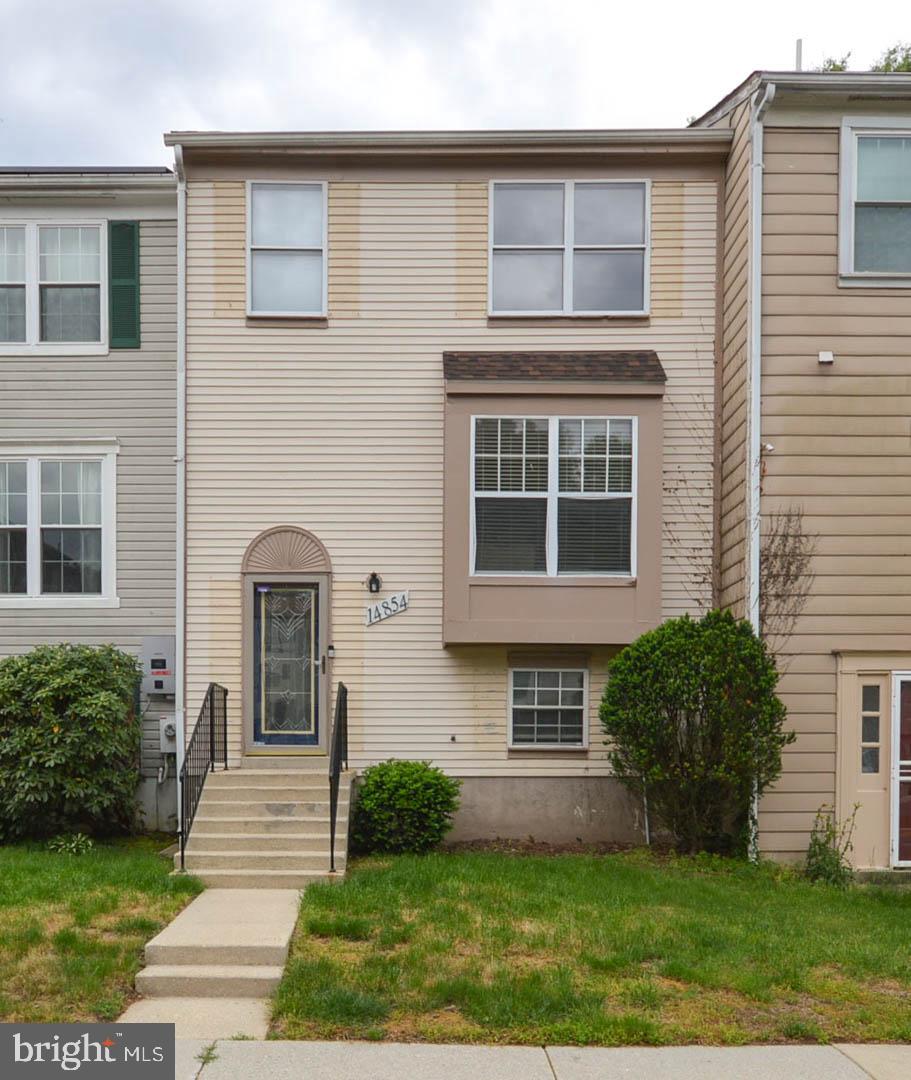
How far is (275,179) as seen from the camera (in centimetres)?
1087

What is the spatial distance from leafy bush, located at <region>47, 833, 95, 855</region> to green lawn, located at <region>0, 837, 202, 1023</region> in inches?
9.2

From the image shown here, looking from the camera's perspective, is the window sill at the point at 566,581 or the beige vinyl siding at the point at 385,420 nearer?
the window sill at the point at 566,581

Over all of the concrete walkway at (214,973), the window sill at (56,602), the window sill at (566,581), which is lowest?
the concrete walkway at (214,973)

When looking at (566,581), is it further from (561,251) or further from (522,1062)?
(522,1062)

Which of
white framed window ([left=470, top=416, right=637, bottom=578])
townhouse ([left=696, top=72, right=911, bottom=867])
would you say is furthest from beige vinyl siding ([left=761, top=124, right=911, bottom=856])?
white framed window ([left=470, top=416, right=637, bottom=578])

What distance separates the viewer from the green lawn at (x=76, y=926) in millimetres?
5707

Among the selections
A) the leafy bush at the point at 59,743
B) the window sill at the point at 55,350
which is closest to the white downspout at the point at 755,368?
the leafy bush at the point at 59,743

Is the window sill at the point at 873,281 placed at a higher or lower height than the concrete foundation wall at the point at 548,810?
higher

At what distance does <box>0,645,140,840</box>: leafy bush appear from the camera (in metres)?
9.83

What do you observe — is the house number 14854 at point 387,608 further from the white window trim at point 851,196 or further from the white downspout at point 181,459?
the white window trim at point 851,196

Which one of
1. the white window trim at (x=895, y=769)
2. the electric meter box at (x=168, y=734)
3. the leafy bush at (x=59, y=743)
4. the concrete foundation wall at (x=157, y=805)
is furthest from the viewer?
the concrete foundation wall at (x=157, y=805)

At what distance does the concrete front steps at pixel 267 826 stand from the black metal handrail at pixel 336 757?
0.15 m

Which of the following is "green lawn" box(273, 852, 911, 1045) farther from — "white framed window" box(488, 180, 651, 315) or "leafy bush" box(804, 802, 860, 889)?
"white framed window" box(488, 180, 651, 315)

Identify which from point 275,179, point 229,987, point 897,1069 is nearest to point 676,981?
point 897,1069
